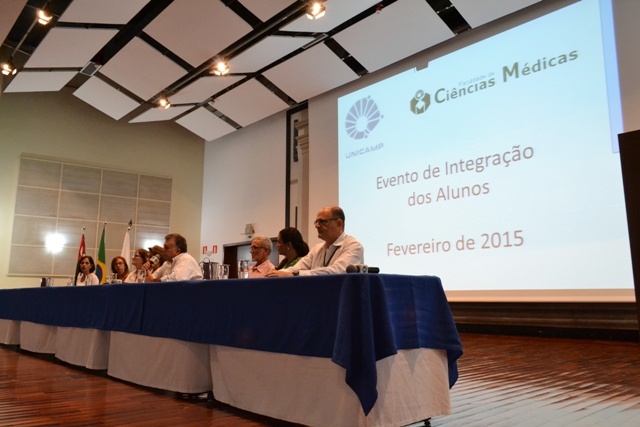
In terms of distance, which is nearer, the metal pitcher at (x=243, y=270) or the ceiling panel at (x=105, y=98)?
the metal pitcher at (x=243, y=270)

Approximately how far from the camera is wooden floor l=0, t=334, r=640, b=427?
2238mm

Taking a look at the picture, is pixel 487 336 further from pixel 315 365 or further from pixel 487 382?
pixel 315 365

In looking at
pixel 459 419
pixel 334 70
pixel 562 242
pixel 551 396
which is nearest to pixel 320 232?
pixel 459 419

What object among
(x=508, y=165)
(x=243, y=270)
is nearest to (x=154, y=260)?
(x=243, y=270)

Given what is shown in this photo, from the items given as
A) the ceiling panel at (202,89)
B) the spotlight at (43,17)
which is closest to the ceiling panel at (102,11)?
the spotlight at (43,17)

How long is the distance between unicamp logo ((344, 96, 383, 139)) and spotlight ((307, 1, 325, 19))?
5.00 feet

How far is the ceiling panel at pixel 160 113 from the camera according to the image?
31.9 ft

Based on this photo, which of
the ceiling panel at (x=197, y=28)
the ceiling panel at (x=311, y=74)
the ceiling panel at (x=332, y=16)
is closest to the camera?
the ceiling panel at (x=332, y=16)

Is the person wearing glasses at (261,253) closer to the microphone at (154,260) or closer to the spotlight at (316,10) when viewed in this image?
the microphone at (154,260)

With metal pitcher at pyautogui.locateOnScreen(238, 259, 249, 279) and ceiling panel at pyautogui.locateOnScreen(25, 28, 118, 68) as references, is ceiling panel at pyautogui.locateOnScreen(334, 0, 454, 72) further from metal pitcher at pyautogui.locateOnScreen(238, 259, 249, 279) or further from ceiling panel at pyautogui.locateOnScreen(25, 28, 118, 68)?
metal pitcher at pyautogui.locateOnScreen(238, 259, 249, 279)

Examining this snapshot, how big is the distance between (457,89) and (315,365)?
4958 mm

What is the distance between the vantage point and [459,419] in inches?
87.5

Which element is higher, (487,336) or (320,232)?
(320,232)

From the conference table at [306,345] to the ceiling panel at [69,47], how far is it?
544 centimetres
